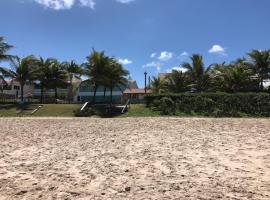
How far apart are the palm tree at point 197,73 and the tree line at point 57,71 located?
21.8 feet

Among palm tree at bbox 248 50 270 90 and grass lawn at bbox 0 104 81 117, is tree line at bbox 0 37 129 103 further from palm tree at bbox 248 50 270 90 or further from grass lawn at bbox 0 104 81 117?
palm tree at bbox 248 50 270 90

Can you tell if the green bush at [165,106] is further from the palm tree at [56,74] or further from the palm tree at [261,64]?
the palm tree at [56,74]

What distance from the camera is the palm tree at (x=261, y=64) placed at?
39.3 meters

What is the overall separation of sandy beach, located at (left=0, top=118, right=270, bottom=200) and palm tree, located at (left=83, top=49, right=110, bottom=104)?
24.0 m

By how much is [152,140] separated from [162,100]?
19361mm

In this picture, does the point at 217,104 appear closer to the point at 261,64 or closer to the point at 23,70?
the point at 261,64

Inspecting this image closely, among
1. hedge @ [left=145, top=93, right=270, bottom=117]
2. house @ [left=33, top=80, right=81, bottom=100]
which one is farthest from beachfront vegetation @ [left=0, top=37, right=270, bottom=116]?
house @ [left=33, top=80, right=81, bottom=100]

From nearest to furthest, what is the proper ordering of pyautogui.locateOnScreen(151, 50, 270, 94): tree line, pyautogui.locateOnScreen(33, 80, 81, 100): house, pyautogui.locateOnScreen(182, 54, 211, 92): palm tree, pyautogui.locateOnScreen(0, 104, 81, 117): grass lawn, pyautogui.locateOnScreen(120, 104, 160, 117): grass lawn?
pyautogui.locateOnScreen(120, 104, 160, 117): grass lawn, pyautogui.locateOnScreen(0, 104, 81, 117): grass lawn, pyautogui.locateOnScreen(151, 50, 270, 94): tree line, pyautogui.locateOnScreen(182, 54, 211, 92): palm tree, pyautogui.locateOnScreen(33, 80, 81, 100): house

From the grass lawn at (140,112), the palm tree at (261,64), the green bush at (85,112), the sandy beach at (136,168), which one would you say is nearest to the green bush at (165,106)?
the grass lawn at (140,112)

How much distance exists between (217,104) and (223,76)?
659 centimetres

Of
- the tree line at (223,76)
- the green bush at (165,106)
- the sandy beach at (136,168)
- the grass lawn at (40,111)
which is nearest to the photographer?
the sandy beach at (136,168)

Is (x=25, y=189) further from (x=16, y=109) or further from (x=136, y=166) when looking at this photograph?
(x=16, y=109)

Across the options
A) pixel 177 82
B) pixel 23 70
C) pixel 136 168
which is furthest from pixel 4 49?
pixel 136 168

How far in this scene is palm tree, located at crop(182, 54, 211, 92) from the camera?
1618 inches
